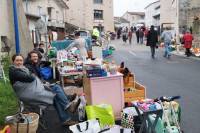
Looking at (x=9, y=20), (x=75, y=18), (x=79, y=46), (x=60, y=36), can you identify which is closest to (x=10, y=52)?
(x=9, y=20)

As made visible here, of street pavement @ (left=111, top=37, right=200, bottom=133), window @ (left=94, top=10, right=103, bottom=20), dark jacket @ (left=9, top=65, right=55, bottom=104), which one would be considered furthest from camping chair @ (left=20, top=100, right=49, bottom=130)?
window @ (left=94, top=10, right=103, bottom=20)

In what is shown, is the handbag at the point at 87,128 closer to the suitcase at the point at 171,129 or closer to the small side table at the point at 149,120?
the small side table at the point at 149,120

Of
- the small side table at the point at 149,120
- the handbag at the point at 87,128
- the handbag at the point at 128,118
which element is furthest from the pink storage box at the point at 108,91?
Answer: the small side table at the point at 149,120

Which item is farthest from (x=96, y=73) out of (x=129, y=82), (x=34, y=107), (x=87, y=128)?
(x=87, y=128)

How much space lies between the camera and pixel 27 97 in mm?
6582

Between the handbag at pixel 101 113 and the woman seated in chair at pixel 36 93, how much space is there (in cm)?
51

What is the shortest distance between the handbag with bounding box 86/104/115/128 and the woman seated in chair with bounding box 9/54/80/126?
51 cm

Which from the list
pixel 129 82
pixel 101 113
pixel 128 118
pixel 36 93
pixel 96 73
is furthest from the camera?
pixel 129 82

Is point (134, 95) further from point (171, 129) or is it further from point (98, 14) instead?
point (98, 14)

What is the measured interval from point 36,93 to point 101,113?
1269 millimetres

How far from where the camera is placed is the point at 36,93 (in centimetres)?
663

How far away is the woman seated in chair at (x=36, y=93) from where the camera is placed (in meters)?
6.60

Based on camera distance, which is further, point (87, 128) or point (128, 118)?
point (128, 118)

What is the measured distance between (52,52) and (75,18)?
46.7 m
